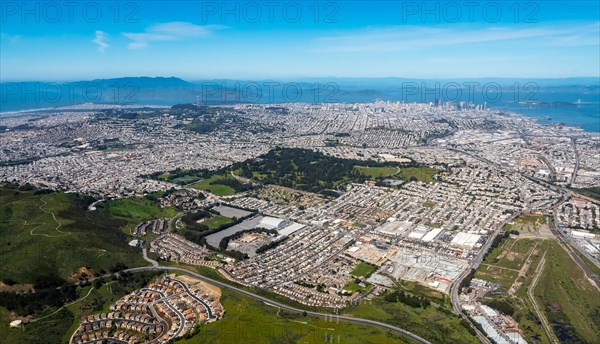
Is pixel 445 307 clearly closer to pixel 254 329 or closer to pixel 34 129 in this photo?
pixel 254 329

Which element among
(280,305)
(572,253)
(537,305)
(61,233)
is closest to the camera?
(280,305)

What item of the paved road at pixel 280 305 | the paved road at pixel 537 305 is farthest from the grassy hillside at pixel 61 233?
the paved road at pixel 537 305

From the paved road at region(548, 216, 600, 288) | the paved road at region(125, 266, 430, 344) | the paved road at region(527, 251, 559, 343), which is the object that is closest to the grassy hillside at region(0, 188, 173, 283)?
the paved road at region(125, 266, 430, 344)

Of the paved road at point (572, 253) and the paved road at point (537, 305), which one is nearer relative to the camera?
the paved road at point (537, 305)

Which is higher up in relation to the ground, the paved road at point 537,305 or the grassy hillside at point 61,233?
the grassy hillside at point 61,233

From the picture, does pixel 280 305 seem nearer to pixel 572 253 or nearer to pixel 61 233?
pixel 61 233

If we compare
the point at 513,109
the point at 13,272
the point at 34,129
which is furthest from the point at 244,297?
the point at 513,109

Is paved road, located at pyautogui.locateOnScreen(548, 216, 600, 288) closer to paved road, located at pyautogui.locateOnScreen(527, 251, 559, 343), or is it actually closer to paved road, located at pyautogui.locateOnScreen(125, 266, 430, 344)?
paved road, located at pyautogui.locateOnScreen(527, 251, 559, 343)

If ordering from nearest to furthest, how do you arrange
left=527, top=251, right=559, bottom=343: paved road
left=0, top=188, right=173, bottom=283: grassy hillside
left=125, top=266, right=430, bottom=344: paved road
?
left=125, top=266, right=430, bottom=344: paved road
left=527, top=251, right=559, bottom=343: paved road
left=0, top=188, right=173, bottom=283: grassy hillside

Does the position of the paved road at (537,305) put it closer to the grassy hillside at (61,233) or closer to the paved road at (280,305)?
the paved road at (280,305)

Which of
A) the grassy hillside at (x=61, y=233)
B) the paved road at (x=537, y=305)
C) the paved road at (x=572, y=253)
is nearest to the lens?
the paved road at (x=537, y=305)

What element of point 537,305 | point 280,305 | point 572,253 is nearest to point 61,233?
point 280,305
